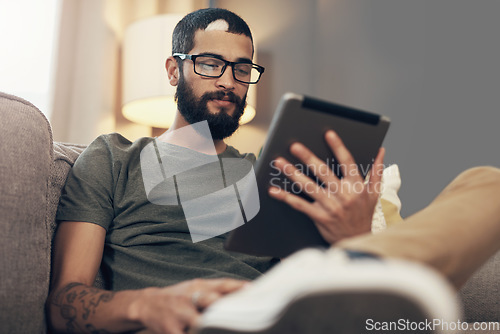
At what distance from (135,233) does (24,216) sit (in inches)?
11.5

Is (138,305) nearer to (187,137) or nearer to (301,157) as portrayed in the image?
(301,157)

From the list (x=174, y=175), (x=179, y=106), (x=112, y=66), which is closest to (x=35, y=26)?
(x=112, y=66)

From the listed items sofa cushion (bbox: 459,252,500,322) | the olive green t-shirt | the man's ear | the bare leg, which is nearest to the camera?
the bare leg

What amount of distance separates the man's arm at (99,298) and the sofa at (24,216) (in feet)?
0.17

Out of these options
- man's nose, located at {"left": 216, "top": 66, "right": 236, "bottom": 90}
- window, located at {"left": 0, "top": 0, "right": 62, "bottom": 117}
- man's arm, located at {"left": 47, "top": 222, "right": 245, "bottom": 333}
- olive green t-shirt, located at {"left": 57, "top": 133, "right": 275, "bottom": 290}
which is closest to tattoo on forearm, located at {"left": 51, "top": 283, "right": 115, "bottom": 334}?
man's arm, located at {"left": 47, "top": 222, "right": 245, "bottom": 333}

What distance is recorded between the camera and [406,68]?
6.07ft

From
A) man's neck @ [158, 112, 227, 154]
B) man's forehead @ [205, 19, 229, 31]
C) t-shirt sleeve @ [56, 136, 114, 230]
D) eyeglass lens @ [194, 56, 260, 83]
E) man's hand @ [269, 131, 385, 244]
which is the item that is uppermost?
man's forehead @ [205, 19, 229, 31]

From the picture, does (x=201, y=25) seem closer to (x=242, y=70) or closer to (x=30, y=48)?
(x=242, y=70)

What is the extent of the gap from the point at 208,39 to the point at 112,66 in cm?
99

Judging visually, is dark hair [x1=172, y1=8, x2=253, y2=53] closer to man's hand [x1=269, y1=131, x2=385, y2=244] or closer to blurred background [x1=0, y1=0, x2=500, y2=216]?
blurred background [x1=0, y1=0, x2=500, y2=216]

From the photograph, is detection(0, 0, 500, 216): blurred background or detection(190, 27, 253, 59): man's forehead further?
detection(0, 0, 500, 216): blurred background

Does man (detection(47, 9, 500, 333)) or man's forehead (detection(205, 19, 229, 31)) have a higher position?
man's forehead (detection(205, 19, 229, 31))

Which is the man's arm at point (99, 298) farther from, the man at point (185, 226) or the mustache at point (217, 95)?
the mustache at point (217, 95)

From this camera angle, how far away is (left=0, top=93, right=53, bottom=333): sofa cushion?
2.32 feet
